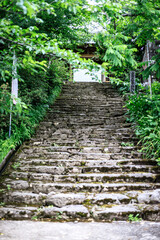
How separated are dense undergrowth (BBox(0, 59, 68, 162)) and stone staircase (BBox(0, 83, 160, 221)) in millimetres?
376

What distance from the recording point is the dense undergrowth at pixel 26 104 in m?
4.63

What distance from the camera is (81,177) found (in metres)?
4.53

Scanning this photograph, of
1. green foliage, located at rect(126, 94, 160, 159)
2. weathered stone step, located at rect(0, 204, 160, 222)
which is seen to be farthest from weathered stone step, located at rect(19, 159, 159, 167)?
weathered stone step, located at rect(0, 204, 160, 222)

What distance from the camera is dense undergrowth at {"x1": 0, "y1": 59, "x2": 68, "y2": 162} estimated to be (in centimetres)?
463

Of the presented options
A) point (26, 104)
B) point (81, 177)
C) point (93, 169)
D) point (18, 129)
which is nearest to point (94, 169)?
point (93, 169)

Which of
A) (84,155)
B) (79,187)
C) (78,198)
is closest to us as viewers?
(78,198)

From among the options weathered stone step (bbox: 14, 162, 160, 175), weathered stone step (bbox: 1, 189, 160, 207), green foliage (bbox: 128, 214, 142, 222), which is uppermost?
weathered stone step (bbox: 14, 162, 160, 175)

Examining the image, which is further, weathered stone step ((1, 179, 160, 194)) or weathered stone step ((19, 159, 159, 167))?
weathered stone step ((19, 159, 159, 167))

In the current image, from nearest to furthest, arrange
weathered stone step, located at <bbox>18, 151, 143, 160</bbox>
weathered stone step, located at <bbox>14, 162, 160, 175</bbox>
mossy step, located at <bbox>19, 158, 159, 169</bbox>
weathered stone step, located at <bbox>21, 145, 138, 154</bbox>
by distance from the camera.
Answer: weathered stone step, located at <bbox>14, 162, 160, 175</bbox> < mossy step, located at <bbox>19, 158, 159, 169</bbox> < weathered stone step, located at <bbox>18, 151, 143, 160</bbox> < weathered stone step, located at <bbox>21, 145, 138, 154</bbox>

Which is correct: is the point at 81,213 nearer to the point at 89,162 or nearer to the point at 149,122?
the point at 89,162

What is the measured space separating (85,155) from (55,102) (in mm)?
4998

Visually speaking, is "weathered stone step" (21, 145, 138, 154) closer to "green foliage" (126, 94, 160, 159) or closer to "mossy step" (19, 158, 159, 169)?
"green foliage" (126, 94, 160, 159)

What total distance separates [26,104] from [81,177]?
3367 mm

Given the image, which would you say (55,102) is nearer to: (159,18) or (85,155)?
(85,155)
